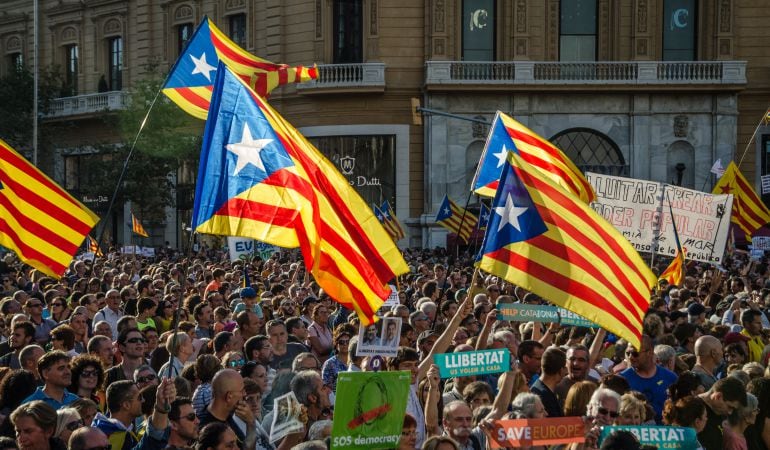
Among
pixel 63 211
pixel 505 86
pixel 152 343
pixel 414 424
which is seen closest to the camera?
pixel 414 424

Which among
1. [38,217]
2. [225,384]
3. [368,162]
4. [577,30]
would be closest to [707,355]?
[225,384]

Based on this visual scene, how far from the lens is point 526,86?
3759 centimetres

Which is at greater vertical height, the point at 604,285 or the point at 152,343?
the point at 604,285

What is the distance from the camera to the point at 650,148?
124 feet

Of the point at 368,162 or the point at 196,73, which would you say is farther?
the point at 368,162

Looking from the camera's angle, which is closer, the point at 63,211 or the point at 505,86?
the point at 63,211

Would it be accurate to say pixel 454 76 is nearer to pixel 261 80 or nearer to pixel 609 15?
pixel 609 15

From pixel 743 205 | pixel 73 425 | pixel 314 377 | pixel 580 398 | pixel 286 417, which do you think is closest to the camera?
pixel 286 417

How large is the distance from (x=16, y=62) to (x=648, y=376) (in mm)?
44561

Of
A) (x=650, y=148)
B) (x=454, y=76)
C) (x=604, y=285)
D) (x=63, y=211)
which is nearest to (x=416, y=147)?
(x=454, y=76)

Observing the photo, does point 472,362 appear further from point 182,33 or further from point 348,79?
point 182,33

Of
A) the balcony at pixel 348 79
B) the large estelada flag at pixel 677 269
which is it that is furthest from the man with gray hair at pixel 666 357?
the balcony at pixel 348 79

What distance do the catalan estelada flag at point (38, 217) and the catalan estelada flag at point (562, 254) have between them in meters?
4.68

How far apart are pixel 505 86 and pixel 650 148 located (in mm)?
4655
